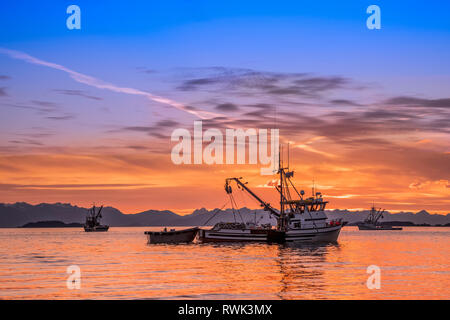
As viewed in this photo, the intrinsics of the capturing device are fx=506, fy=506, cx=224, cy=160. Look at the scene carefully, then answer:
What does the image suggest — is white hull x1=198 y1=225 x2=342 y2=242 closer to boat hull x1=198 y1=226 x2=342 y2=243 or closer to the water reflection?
boat hull x1=198 y1=226 x2=342 y2=243

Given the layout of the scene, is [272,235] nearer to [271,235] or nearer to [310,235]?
[271,235]

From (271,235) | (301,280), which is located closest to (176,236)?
(271,235)

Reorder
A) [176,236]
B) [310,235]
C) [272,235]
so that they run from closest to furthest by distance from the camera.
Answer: [272,235]
[310,235]
[176,236]

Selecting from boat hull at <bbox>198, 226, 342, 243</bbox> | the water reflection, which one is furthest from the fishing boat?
the water reflection

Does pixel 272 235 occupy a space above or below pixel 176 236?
above

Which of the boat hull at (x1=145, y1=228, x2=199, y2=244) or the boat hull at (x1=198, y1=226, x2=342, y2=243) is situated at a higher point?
the boat hull at (x1=198, y1=226, x2=342, y2=243)

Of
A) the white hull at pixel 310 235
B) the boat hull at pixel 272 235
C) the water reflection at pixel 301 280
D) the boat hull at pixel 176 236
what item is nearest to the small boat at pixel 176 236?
the boat hull at pixel 176 236

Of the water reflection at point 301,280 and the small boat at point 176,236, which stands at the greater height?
the water reflection at point 301,280

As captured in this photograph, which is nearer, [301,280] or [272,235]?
[301,280]

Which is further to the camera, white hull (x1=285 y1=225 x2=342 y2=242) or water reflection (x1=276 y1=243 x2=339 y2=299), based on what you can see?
white hull (x1=285 y1=225 x2=342 y2=242)

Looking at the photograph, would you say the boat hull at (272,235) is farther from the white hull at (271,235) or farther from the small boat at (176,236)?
the small boat at (176,236)

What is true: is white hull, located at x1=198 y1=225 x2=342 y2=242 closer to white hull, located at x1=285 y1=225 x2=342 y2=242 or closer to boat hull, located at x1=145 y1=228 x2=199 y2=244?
white hull, located at x1=285 y1=225 x2=342 y2=242
